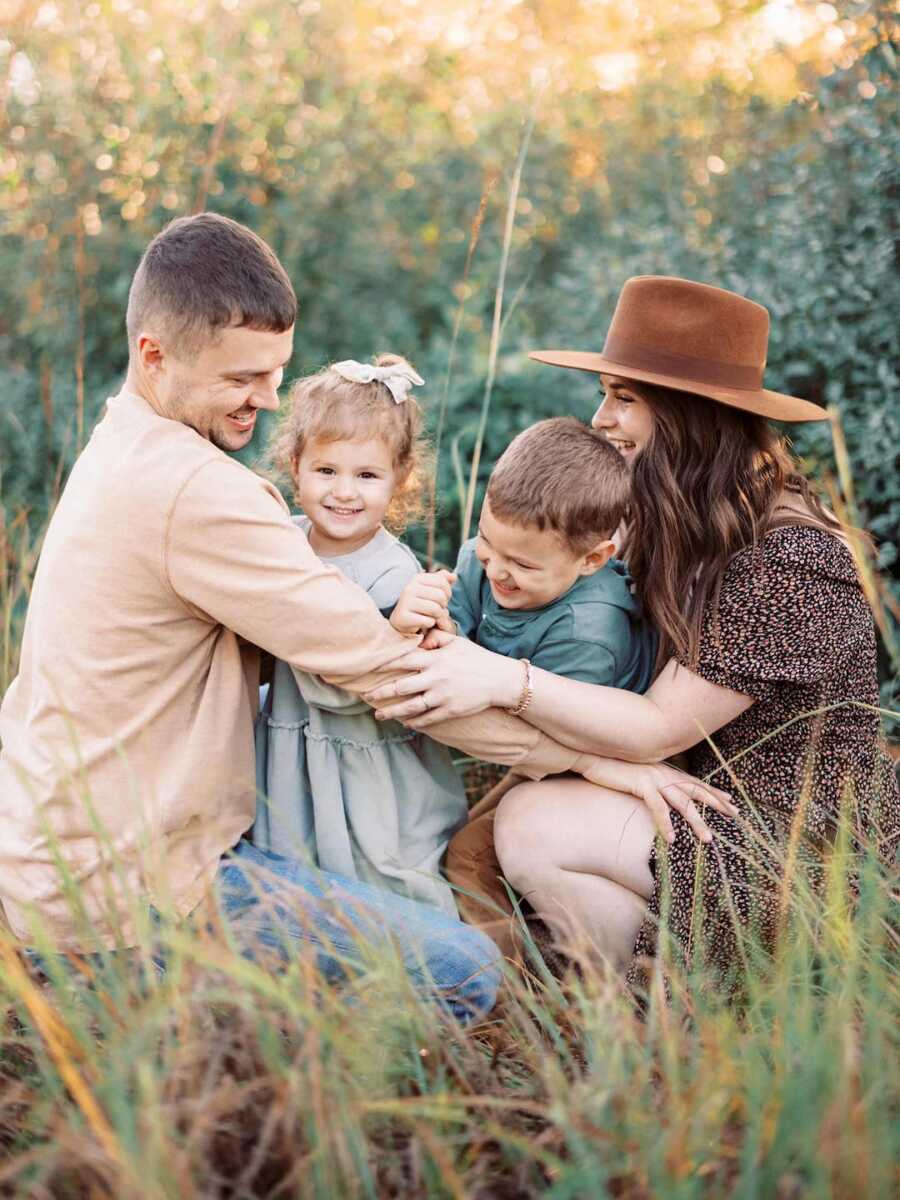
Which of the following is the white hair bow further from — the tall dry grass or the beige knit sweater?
the tall dry grass

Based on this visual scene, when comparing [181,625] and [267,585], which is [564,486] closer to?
[267,585]

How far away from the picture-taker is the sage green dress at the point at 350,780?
264 cm

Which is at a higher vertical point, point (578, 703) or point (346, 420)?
point (346, 420)

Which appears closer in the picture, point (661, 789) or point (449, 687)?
point (449, 687)

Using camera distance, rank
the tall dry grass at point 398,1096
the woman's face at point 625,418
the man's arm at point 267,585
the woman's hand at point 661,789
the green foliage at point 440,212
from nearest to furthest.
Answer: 1. the tall dry grass at point 398,1096
2. the man's arm at point 267,585
3. the woman's hand at point 661,789
4. the woman's face at point 625,418
5. the green foliage at point 440,212

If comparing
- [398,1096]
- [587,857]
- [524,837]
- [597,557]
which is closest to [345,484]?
[597,557]

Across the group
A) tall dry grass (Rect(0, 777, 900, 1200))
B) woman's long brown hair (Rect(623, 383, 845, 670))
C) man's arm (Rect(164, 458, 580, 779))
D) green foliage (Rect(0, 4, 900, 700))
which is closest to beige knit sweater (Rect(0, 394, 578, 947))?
man's arm (Rect(164, 458, 580, 779))

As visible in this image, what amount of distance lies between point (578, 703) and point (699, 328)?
961mm

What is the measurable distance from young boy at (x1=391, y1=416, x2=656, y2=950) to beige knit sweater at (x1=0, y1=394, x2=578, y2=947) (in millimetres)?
284

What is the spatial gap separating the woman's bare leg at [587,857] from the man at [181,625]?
0.94 feet

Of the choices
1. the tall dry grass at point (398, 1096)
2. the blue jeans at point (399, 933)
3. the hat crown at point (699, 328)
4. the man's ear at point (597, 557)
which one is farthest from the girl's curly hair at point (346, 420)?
the tall dry grass at point (398, 1096)

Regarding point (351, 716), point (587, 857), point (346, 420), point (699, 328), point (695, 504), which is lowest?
point (587, 857)

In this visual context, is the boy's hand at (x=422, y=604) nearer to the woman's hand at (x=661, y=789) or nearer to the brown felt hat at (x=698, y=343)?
the woman's hand at (x=661, y=789)

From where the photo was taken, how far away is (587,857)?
2805 mm
